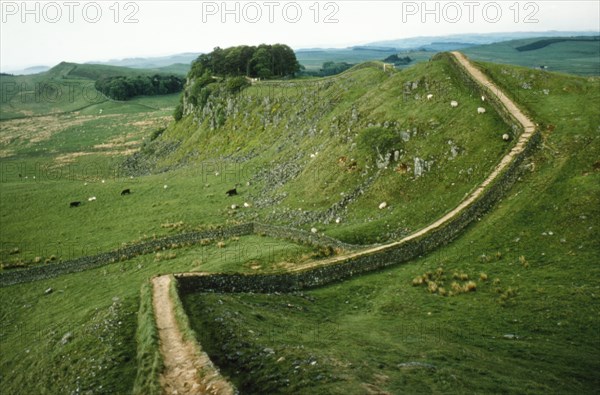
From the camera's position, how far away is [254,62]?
125 metres

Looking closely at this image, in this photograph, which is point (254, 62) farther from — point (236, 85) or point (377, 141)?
point (377, 141)

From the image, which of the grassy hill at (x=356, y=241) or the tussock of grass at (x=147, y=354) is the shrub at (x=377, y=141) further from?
the tussock of grass at (x=147, y=354)

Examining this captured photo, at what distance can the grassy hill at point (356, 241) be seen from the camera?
21250 mm

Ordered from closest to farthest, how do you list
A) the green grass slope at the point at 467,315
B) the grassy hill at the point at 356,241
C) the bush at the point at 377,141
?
the green grass slope at the point at 467,315 < the grassy hill at the point at 356,241 < the bush at the point at 377,141

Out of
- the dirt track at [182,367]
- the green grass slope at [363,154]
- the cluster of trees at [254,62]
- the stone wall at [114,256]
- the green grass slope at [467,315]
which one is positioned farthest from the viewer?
the cluster of trees at [254,62]

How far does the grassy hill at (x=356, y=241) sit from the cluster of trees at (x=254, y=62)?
109 feet

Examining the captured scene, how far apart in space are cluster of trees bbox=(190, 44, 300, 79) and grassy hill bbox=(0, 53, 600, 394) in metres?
33.2

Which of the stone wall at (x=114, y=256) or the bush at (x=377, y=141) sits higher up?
the bush at (x=377, y=141)

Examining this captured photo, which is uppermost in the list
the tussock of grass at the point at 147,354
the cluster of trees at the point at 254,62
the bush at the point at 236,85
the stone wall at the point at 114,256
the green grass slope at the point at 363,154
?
the cluster of trees at the point at 254,62

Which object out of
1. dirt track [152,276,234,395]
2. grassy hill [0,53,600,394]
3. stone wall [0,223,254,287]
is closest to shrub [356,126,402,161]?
grassy hill [0,53,600,394]

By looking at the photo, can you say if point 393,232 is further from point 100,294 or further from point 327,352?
point 100,294

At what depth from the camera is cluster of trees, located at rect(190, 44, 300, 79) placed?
121438 mm

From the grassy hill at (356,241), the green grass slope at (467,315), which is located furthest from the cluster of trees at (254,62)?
the green grass slope at (467,315)

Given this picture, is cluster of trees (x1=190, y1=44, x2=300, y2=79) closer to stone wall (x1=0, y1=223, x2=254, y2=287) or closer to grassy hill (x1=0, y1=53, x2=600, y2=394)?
grassy hill (x1=0, y1=53, x2=600, y2=394)
